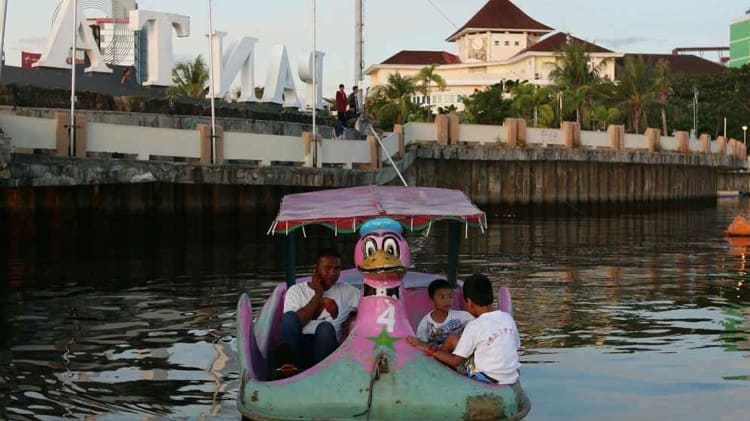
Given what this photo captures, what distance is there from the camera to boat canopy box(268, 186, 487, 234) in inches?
455

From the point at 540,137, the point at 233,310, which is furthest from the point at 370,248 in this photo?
→ the point at 540,137

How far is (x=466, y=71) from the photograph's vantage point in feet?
433

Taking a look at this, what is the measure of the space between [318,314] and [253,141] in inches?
820

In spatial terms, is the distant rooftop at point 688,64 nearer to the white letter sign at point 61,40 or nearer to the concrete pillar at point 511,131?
the concrete pillar at point 511,131

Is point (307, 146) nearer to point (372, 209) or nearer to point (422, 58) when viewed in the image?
point (372, 209)

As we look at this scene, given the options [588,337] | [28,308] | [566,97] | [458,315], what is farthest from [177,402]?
[566,97]

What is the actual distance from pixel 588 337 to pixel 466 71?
11813 cm

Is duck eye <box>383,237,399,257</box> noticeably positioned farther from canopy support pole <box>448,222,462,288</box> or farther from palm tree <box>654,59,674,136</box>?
palm tree <box>654,59,674,136</box>

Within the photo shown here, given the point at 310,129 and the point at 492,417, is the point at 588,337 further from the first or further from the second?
the point at 310,129

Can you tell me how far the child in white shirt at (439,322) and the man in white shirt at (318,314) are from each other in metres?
0.91

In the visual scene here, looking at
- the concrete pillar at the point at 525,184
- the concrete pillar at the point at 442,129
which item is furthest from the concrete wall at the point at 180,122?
the concrete pillar at the point at 525,184

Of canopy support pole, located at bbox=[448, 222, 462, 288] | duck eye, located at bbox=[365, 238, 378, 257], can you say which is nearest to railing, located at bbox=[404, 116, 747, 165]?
canopy support pole, located at bbox=[448, 222, 462, 288]

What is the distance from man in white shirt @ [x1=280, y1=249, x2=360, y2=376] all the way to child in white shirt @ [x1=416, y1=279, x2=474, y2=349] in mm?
913

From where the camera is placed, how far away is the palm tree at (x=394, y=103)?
7550 centimetres
